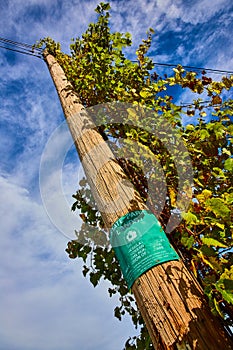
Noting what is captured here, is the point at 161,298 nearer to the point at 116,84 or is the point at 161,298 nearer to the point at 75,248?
the point at 75,248

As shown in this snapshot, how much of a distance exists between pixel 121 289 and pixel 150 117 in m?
1.80

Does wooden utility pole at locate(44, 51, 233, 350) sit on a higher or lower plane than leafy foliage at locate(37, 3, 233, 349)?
lower

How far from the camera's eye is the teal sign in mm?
1443

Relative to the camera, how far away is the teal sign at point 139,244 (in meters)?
1.44

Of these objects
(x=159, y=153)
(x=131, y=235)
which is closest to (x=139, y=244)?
(x=131, y=235)

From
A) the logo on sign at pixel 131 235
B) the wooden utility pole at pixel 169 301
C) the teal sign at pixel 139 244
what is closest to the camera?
the wooden utility pole at pixel 169 301

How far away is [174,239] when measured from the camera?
1.89 metres

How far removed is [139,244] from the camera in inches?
58.5

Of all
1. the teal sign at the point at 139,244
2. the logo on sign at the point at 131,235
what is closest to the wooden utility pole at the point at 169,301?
the teal sign at the point at 139,244

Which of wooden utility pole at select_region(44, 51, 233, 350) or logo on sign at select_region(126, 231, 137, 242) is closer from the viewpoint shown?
wooden utility pole at select_region(44, 51, 233, 350)

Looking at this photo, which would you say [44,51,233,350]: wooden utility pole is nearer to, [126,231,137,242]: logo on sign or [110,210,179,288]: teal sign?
[110,210,179,288]: teal sign

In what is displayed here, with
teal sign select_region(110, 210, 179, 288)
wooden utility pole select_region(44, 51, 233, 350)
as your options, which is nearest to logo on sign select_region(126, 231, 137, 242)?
teal sign select_region(110, 210, 179, 288)

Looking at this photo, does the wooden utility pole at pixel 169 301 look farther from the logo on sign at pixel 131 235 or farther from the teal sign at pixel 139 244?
the logo on sign at pixel 131 235

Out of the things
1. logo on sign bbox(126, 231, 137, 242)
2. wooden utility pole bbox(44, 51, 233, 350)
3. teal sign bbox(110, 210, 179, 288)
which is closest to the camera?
wooden utility pole bbox(44, 51, 233, 350)
